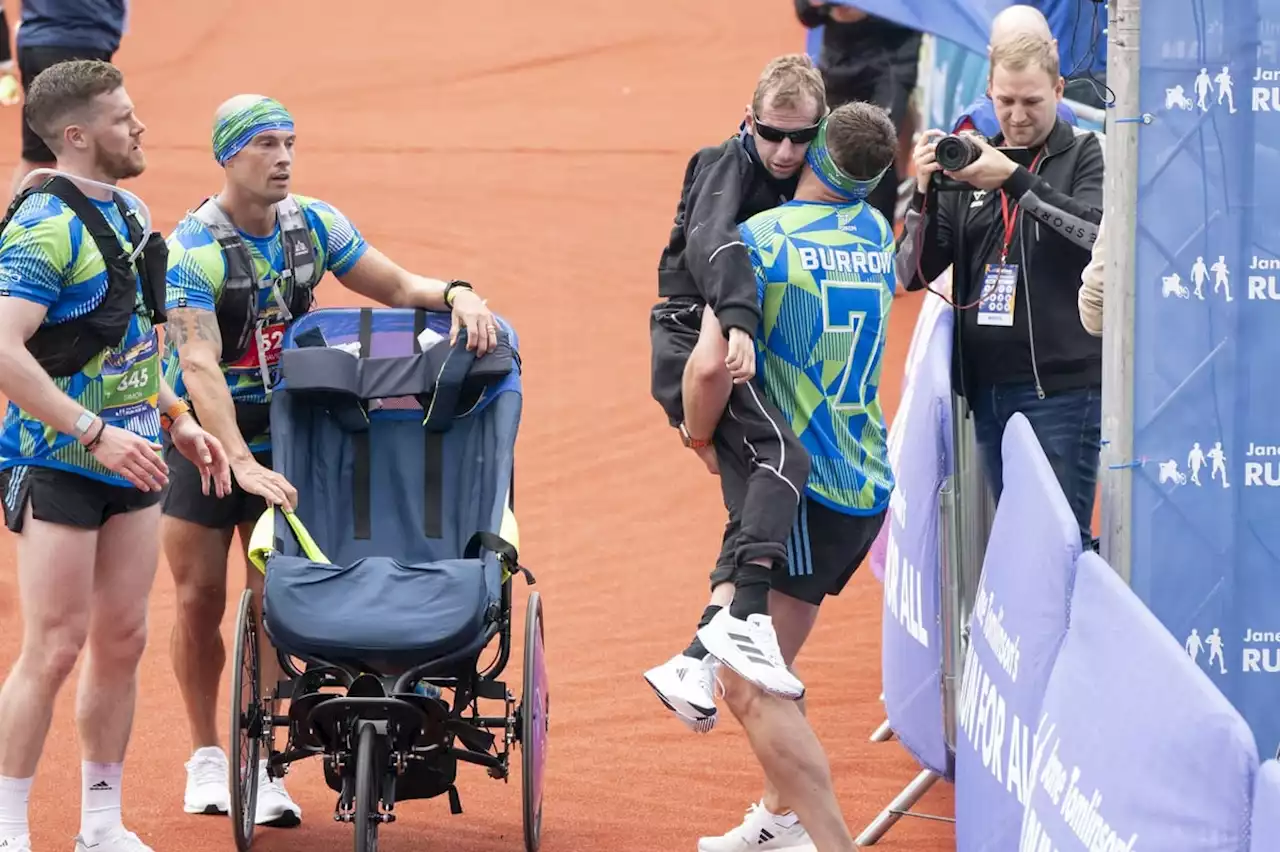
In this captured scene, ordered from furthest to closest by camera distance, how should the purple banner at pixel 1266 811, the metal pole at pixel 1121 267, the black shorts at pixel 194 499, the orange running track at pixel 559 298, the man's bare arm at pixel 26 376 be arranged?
the orange running track at pixel 559 298, the black shorts at pixel 194 499, the man's bare arm at pixel 26 376, the metal pole at pixel 1121 267, the purple banner at pixel 1266 811

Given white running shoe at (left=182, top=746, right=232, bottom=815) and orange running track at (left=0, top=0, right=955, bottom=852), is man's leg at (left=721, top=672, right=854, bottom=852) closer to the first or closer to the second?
orange running track at (left=0, top=0, right=955, bottom=852)

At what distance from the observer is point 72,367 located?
519cm

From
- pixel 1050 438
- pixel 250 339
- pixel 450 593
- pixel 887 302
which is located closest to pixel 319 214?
pixel 250 339

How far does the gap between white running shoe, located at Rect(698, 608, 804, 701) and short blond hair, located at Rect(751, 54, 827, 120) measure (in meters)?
1.39

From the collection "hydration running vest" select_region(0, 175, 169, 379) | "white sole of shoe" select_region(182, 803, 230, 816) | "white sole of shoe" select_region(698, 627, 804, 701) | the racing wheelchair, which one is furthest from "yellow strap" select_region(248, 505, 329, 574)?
"white sole of shoe" select_region(698, 627, 804, 701)

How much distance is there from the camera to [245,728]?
5.55 meters

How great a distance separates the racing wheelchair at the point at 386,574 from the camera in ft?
17.2

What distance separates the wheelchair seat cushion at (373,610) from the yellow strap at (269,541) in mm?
92

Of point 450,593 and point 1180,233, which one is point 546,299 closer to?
point 450,593

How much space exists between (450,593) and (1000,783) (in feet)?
5.19

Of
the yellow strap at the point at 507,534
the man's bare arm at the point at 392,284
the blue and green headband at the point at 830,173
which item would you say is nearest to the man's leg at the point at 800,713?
the yellow strap at the point at 507,534

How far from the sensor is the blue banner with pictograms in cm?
447

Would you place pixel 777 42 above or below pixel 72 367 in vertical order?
above

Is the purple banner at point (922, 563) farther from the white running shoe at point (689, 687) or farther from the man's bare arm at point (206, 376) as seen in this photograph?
the man's bare arm at point (206, 376)
